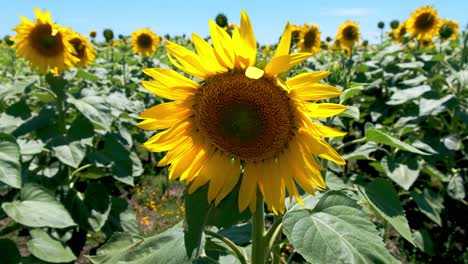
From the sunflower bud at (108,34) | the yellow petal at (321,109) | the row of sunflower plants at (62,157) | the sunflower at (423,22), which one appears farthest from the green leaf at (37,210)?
the sunflower at (423,22)

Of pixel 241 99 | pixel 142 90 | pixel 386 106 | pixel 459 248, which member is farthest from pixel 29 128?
pixel 386 106

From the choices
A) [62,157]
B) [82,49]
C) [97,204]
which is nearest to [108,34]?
[82,49]

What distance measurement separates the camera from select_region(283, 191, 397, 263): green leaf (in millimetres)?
1270

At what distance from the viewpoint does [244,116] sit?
4.83 ft

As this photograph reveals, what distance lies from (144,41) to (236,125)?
19.7 ft

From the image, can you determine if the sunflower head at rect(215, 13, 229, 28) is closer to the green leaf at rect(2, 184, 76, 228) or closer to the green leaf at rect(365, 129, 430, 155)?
the green leaf at rect(2, 184, 76, 228)

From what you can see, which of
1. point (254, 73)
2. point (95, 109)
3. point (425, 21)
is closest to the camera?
point (254, 73)

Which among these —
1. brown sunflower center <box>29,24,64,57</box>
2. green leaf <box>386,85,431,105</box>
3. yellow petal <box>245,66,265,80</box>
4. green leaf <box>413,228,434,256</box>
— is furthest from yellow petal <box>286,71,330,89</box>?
green leaf <box>386,85,431,105</box>

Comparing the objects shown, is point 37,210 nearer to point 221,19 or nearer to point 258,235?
point 258,235

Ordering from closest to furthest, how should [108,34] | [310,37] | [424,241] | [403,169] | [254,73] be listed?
[254,73], [403,169], [424,241], [310,37], [108,34]

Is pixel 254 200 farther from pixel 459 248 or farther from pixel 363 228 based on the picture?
pixel 459 248

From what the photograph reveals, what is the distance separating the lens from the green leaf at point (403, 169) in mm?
2973

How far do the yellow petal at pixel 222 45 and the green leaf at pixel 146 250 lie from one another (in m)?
0.60

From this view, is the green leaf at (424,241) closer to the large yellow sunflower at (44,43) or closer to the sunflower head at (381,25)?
the large yellow sunflower at (44,43)
